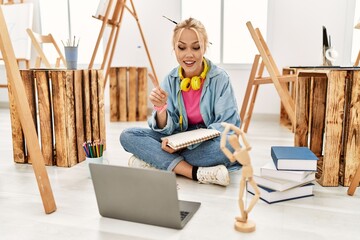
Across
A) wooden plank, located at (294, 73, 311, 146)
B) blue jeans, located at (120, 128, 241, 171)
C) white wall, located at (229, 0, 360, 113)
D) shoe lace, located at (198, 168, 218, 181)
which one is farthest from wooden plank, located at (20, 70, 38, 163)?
white wall, located at (229, 0, 360, 113)

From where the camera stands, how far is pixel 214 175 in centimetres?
141

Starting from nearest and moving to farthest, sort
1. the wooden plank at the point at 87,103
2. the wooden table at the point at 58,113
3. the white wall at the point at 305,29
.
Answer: the wooden table at the point at 58,113 → the wooden plank at the point at 87,103 → the white wall at the point at 305,29

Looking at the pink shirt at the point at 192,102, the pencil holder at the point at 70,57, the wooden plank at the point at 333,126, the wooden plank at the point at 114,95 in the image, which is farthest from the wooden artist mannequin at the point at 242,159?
the wooden plank at the point at 114,95

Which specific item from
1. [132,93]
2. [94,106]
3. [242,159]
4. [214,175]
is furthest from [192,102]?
[132,93]

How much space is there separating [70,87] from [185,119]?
591 millimetres

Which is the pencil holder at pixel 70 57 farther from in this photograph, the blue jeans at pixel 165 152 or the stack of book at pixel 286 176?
the stack of book at pixel 286 176

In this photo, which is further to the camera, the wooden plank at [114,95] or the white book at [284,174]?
the wooden plank at [114,95]

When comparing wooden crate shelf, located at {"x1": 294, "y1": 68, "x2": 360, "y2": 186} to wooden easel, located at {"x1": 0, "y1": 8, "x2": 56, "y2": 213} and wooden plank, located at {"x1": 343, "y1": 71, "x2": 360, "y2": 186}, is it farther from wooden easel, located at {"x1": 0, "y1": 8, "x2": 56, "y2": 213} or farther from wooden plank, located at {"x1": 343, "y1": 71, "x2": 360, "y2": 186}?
wooden easel, located at {"x1": 0, "y1": 8, "x2": 56, "y2": 213}

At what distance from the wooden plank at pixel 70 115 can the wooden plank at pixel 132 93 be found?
53.9 inches

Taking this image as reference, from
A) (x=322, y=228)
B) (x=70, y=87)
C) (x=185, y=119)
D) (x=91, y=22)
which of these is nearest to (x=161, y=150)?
(x=185, y=119)

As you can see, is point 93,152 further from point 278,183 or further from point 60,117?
point 278,183

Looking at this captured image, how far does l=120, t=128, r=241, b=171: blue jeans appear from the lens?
146 centimetres

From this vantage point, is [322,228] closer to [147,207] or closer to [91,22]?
[147,207]

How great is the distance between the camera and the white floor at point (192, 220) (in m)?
1.01
